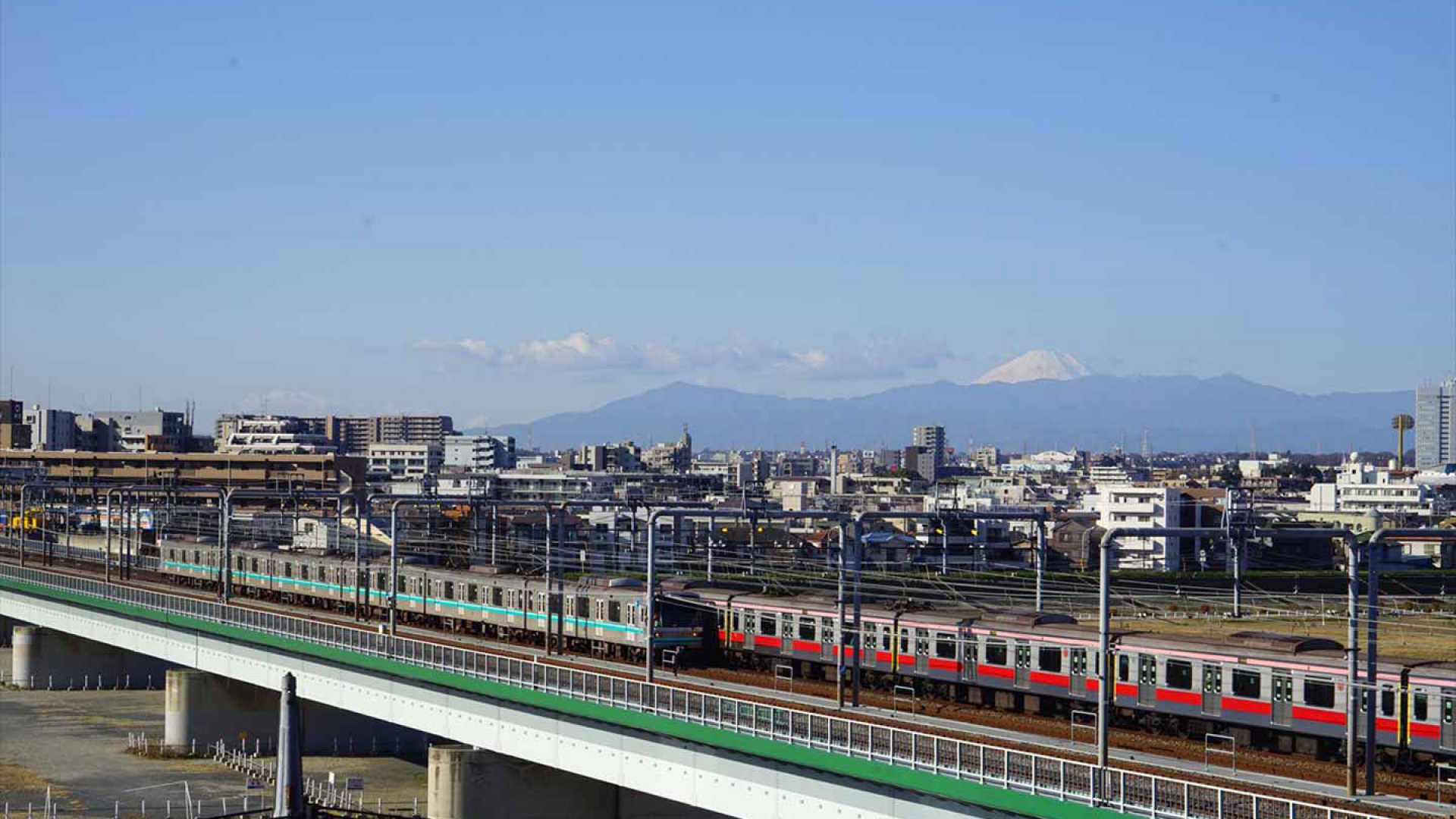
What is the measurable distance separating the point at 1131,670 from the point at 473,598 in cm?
2670

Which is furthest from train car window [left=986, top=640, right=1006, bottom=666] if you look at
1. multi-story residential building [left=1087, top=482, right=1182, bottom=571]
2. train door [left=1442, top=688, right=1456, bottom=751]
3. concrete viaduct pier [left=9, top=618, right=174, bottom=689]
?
multi-story residential building [left=1087, top=482, right=1182, bottom=571]

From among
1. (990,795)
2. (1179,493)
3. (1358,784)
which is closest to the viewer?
(990,795)

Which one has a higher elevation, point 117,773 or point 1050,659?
point 1050,659

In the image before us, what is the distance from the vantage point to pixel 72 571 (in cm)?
7962

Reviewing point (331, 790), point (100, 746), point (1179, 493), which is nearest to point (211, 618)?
point (100, 746)

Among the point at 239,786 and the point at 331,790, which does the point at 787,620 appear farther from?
the point at 239,786

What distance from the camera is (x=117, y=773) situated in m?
49.2

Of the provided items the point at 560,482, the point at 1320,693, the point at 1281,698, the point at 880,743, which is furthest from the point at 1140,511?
the point at 880,743

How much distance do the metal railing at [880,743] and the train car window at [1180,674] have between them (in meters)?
6.14

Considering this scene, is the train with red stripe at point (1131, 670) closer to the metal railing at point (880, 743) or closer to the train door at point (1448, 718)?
the train door at point (1448, 718)

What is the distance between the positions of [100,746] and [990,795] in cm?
3731

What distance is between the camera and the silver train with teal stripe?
47750 mm

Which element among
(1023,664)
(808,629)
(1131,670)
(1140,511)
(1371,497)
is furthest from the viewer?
(1371,497)

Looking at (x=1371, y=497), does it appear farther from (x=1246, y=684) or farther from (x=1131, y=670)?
(x=1246, y=684)
